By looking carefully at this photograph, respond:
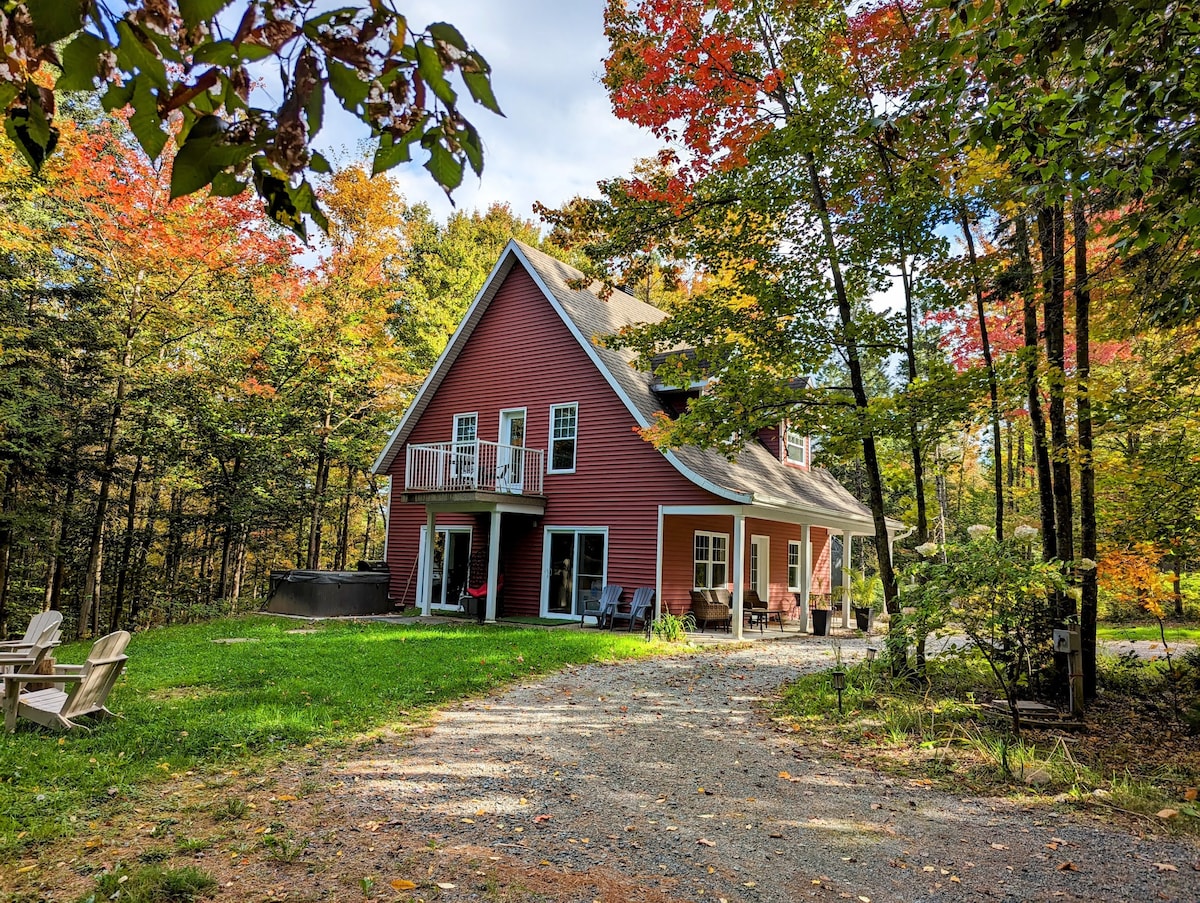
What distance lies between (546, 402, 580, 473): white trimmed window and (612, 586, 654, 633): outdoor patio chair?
11.7 feet

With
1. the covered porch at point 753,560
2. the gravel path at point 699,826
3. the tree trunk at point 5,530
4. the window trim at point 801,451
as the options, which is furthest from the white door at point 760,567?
the tree trunk at point 5,530

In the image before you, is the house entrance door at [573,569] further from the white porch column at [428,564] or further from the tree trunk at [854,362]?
the tree trunk at [854,362]

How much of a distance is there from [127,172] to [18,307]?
3.57 meters

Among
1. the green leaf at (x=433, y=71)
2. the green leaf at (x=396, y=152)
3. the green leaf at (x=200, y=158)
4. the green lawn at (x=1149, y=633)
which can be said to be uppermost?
the green leaf at (x=433, y=71)

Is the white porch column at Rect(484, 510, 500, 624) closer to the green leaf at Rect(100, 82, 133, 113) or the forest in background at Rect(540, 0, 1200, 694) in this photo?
the forest in background at Rect(540, 0, 1200, 694)

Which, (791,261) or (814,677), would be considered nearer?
(814,677)

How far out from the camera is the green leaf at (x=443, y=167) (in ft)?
5.96

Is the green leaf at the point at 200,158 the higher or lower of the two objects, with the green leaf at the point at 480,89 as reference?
lower

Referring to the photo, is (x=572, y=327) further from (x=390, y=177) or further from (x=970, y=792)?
(x=970, y=792)

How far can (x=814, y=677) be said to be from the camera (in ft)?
31.8

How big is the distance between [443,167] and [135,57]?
671mm

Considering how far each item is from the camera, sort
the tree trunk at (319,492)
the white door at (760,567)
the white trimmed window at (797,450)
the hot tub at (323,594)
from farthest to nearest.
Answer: the tree trunk at (319,492) → the white trimmed window at (797,450) → the white door at (760,567) → the hot tub at (323,594)

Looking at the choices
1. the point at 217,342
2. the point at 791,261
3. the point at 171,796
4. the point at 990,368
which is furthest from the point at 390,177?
the point at 171,796

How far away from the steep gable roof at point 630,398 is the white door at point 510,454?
8.22ft
